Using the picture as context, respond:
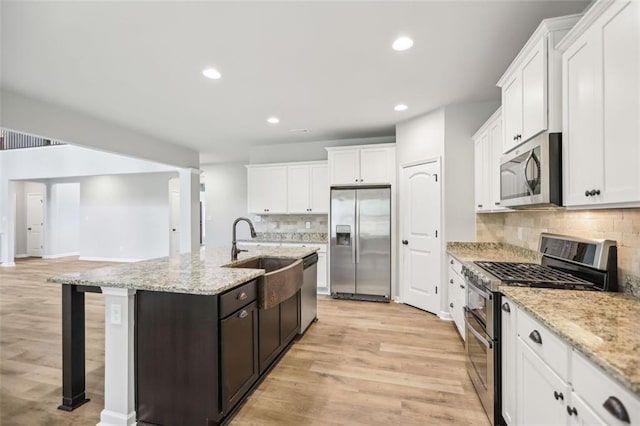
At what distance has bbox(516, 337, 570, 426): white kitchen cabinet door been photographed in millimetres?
1162

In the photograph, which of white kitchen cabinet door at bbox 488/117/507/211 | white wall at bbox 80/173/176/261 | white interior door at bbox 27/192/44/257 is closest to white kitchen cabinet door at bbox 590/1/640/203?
white kitchen cabinet door at bbox 488/117/507/211

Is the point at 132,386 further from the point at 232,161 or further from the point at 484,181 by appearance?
the point at 232,161

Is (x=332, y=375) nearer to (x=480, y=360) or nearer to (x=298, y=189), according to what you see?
(x=480, y=360)

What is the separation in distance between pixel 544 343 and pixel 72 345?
282 cm

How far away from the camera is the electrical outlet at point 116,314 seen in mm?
1856

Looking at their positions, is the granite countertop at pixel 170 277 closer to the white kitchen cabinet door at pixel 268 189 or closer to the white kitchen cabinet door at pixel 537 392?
the white kitchen cabinet door at pixel 537 392

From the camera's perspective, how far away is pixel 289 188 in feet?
18.3

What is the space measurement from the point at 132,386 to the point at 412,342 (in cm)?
250

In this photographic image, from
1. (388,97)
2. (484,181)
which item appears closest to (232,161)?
(388,97)

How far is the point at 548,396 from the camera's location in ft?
4.10

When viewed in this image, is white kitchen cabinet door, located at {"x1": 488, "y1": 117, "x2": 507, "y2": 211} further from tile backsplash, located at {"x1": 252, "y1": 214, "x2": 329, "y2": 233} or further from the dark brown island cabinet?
tile backsplash, located at {"x1": 252, "y1": 214, "x2": 329, "y2": 233}

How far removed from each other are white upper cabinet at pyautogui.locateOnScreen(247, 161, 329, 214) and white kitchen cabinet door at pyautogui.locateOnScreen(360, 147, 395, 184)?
32.1 inches

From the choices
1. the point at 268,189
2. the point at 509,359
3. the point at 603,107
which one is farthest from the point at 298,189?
the point at 603,107

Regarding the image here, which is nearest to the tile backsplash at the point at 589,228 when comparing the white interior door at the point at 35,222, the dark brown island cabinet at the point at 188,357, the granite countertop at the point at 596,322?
the granite countertop at the point at 596,322
